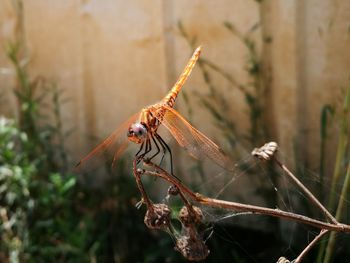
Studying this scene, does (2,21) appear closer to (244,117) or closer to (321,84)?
(244,117)

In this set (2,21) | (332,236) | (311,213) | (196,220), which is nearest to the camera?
(196,220)

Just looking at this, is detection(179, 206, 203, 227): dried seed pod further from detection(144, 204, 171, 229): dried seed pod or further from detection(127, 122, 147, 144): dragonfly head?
detection(127, 122, 147, 144): dragonfly head

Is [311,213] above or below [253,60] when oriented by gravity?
below

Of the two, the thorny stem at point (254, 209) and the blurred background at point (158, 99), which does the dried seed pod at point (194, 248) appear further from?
the blurred background at point (158, 99)

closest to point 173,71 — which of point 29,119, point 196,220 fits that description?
point 29,119

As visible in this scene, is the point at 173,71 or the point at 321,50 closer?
the point at 321,50

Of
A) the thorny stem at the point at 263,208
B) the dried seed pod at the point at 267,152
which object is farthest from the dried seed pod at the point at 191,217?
the dried seed pod at the point at 267,152

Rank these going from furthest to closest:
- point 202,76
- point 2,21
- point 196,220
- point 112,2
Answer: point 2,21 → point 112,2 → point 202,76 → point 196,220

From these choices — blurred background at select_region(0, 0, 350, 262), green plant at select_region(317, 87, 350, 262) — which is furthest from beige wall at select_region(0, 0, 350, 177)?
green plant at select_region(317, 87, 350, 262)
